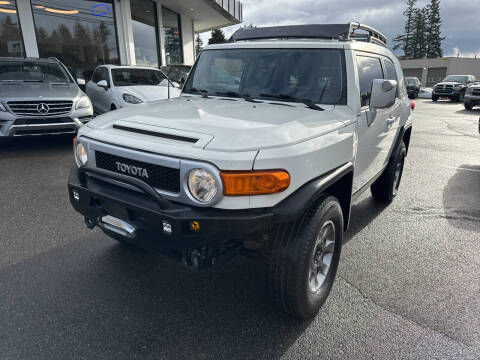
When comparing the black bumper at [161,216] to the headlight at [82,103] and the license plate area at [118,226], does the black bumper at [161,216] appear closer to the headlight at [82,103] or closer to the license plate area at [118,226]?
the license plate area at [118,226]

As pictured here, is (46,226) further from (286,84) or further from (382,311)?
(382,311)

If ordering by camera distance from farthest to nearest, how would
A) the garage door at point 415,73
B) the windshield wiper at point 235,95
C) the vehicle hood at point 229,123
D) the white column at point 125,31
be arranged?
the garage door at point 415,73
the white column at point 125,31
the windshield wiper at point 235,95
the vehicle hood at point 229,123

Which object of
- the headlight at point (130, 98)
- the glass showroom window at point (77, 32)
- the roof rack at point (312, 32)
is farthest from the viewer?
the glass showroom window at point (77, 32)

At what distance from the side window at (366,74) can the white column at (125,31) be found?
13.6 meters

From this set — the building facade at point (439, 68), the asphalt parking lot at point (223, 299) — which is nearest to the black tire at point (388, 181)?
the asphalt parking lot at point (223, 299)

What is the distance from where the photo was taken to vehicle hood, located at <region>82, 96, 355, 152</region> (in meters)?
2.12

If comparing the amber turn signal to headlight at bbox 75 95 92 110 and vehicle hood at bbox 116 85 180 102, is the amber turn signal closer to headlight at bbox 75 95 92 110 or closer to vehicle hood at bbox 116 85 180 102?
headlight at bbox 75 95 92 110

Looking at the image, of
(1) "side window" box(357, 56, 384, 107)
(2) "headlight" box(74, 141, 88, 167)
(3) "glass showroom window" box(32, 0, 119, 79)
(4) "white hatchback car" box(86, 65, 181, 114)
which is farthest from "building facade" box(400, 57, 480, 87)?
(2) "headlight" box(74, 141, 88, 167)

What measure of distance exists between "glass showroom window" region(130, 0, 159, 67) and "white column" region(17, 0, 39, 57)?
4.19 meters

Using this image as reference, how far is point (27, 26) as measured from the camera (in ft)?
41.9

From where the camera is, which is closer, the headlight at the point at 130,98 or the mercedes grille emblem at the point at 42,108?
the mercedes grille emblem at the point at 42,108

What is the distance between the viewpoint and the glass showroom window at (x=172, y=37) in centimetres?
1834

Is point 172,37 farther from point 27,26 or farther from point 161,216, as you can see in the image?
point 161,216

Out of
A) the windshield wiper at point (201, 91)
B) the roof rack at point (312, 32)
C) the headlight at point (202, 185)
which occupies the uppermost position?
the roof rack at point (312, 32)
